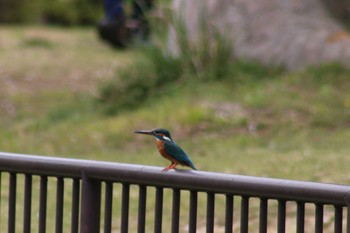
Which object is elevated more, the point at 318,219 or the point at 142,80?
the point at 318,219

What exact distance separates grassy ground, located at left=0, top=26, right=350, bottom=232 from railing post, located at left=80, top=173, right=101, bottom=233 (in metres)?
3.36

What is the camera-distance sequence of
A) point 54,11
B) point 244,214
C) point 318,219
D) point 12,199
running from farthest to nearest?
point 54,11, point 12,199, point 244,214, point 318,219

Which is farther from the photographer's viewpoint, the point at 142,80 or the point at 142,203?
the point at 142,80

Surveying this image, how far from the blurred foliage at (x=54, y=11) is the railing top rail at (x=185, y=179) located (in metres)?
23.6

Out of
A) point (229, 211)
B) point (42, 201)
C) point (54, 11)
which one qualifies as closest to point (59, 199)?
point (42, 201)

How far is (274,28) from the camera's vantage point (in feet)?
40.0

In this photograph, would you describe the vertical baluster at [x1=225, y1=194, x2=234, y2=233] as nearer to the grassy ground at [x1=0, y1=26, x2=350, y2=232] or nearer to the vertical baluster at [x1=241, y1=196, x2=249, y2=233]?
the vertical baluster at [x1=241, y1=196, x2=249, y2=233]

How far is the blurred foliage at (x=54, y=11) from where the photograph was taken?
27812 mm

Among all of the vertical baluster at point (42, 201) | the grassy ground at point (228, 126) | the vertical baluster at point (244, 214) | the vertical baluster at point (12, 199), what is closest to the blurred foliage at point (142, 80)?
the grassy ground at point (228, 126)

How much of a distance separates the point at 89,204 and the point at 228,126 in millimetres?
6321

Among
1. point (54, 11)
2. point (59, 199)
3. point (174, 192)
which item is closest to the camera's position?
point (174, 192)

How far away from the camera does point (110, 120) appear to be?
11.3 m

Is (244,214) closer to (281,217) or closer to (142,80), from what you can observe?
(281,217)

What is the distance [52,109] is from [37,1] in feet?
50.2
